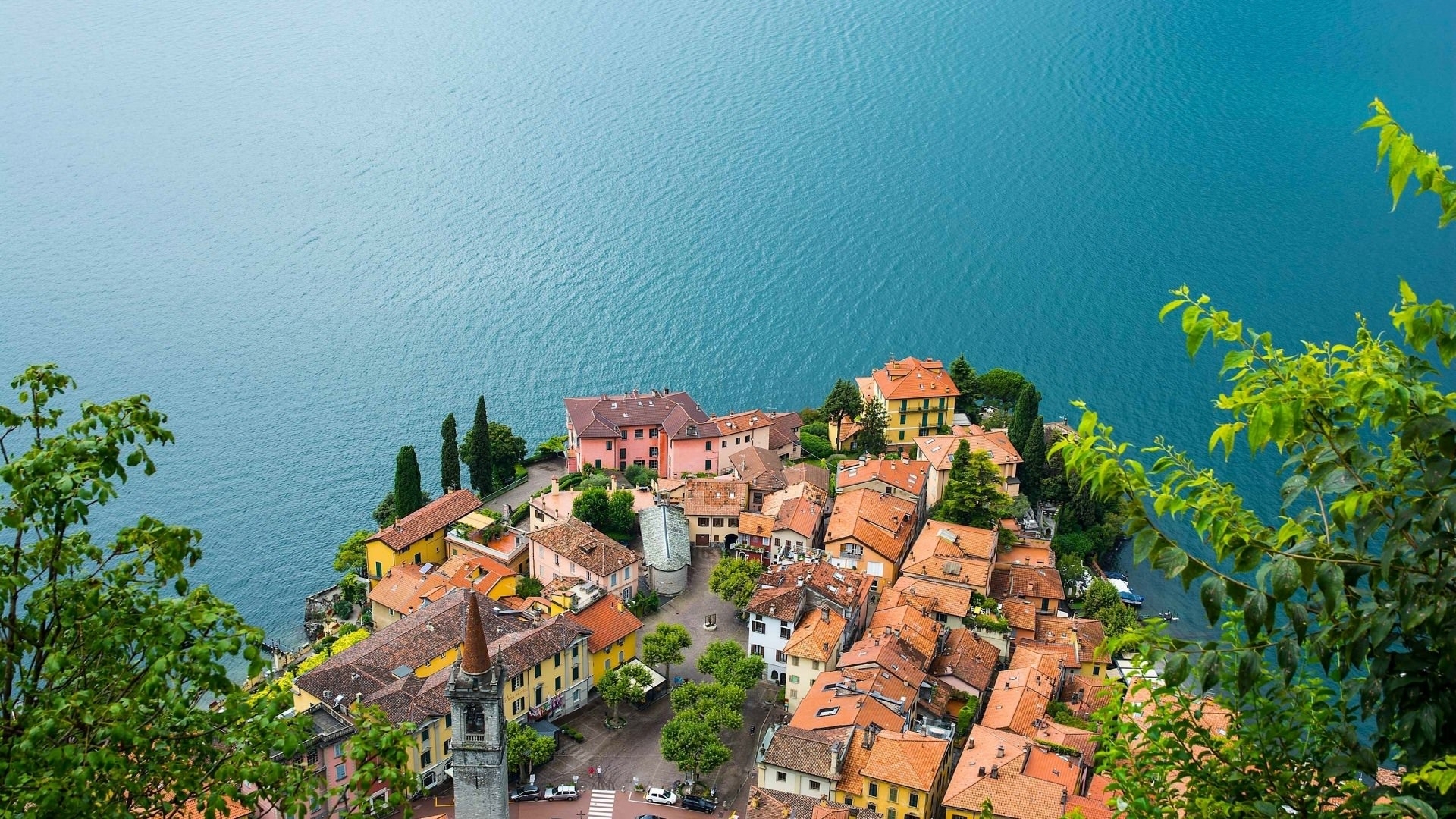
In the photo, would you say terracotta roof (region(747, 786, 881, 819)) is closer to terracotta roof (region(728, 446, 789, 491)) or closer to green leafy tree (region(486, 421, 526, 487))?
terracotta roof (region(728, 446, 789, 491))

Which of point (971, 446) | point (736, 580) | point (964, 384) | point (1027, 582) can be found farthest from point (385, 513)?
point (964, 384)

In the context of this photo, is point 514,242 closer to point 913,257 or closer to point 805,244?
point 805,244

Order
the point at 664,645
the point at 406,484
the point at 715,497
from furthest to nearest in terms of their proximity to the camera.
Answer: the point at 406,484, the point at 715,497, the point at 664,645

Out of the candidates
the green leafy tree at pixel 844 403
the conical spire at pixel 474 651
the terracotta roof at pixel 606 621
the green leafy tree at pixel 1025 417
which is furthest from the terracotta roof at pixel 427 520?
the green leafy tree at pixel 1025 417

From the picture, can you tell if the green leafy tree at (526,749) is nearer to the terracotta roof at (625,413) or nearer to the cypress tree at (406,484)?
the cypress tree at (406,484)

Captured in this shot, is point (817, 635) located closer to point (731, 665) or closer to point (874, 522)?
point (731, 665)
